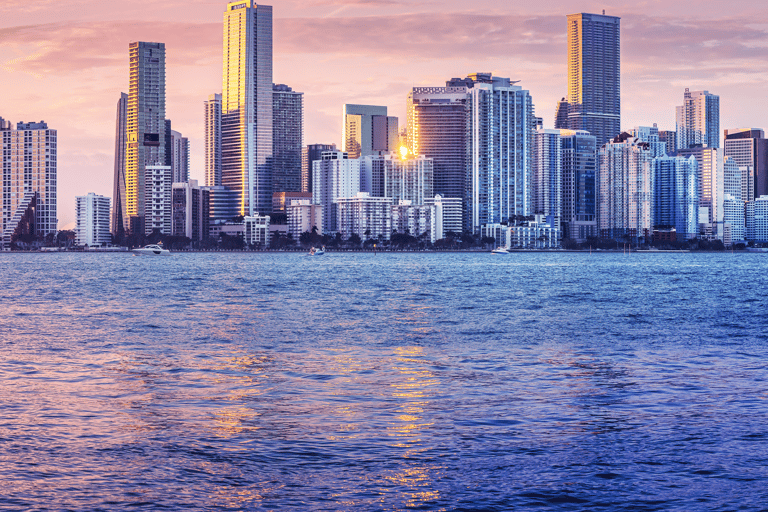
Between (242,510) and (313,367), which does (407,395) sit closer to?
(313,367)

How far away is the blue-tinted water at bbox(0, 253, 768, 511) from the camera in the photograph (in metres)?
19.6

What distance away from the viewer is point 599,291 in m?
105

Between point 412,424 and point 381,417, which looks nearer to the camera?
point 412,424

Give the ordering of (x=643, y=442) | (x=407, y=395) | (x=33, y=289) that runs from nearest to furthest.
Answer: (x=643, y=442) < (x=407, y=395) < (x=33, y=289)

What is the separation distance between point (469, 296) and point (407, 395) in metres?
60.7

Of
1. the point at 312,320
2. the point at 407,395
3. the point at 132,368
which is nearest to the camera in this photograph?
the point at 407,395

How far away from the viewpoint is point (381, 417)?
27031mm

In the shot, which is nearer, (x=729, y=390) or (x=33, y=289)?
(x=729, y=390)

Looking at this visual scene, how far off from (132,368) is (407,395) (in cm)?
1280

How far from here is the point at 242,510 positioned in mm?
18359

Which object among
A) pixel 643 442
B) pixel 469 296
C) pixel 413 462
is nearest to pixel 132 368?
pixel 413 462

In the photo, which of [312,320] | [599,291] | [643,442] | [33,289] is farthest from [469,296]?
→ [643,442]

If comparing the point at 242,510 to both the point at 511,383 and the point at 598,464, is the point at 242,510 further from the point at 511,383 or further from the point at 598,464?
the point at 511,383

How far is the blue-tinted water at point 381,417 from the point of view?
773 inches
